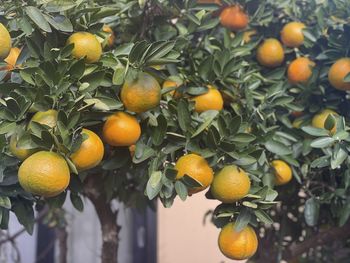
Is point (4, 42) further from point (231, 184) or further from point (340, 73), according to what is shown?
point (340, 73)

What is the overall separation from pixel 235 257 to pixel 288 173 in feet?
0.94

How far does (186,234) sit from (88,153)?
67.7 inches

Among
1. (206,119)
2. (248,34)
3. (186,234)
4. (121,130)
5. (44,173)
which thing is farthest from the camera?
(186,234)

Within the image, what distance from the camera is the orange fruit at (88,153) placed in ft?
2.85

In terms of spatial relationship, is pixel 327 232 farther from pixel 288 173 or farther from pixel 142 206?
pixel 142 206

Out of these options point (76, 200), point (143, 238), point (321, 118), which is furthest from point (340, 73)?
point (143, 238)

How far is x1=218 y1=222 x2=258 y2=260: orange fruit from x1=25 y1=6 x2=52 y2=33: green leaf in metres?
0.51

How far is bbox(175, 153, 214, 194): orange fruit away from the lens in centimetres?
95

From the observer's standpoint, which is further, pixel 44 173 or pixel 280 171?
pixel 280 171

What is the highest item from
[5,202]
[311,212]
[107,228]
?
[5,202]

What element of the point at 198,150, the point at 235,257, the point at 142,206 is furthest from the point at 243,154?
the point at 142,206

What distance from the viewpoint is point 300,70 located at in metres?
1.30

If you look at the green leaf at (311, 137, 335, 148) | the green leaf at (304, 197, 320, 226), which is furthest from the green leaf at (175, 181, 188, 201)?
the green leaf at (304, 197, 320, 226)

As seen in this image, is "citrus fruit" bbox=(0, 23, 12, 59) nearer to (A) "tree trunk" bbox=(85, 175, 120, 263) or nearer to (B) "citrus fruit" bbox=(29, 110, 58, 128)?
(B) "citrus fruit" bbox=(29, 110, 58, 128)
